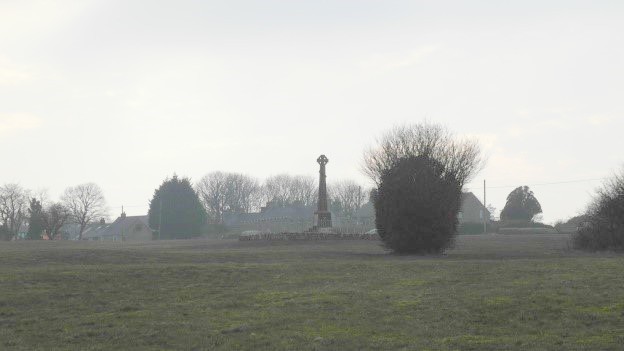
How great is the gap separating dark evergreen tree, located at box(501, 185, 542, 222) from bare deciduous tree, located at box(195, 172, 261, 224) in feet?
165

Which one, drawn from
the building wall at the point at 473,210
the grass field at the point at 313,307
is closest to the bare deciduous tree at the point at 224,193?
the building wall at the point at 473,210

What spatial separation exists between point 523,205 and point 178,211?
4374 centimetres

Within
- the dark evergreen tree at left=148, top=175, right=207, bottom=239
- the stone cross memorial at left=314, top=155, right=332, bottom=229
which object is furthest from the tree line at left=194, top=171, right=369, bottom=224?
the stone cross memorial at left=314, top=155, right=332, bottom=229

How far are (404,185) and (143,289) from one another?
18.8 m

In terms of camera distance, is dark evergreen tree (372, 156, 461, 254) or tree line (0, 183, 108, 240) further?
tree line (0, 183, 108, 240)

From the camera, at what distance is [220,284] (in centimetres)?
2273

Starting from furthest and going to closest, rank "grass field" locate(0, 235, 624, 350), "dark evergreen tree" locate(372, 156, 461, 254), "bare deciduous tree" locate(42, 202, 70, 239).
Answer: "bare deciduous tree" locate(42, 202, 70, 239), "dark evergreen tree" locate(372, 156, 461, 254), "grass field" locate(0, 235, 624, 350)

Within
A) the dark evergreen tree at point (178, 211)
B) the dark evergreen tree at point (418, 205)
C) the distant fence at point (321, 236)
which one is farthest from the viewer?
the dark evergreen tree at point (178, 211)

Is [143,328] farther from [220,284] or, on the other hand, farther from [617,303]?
[617,303]

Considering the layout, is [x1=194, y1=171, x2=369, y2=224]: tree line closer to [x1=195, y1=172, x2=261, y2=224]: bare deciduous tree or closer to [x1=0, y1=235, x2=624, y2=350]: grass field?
[x1=195, y1=172, x2=261, y2=224]: bare deciduous tree

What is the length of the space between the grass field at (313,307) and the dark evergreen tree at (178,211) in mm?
70510

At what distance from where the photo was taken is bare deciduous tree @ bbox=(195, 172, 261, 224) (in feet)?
442

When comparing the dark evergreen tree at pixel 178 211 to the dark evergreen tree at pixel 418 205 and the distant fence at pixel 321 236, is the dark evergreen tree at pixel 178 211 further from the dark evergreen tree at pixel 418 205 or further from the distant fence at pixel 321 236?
the dark evergreen tree at pixel 418 205

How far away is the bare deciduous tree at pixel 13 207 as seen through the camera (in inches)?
4045
